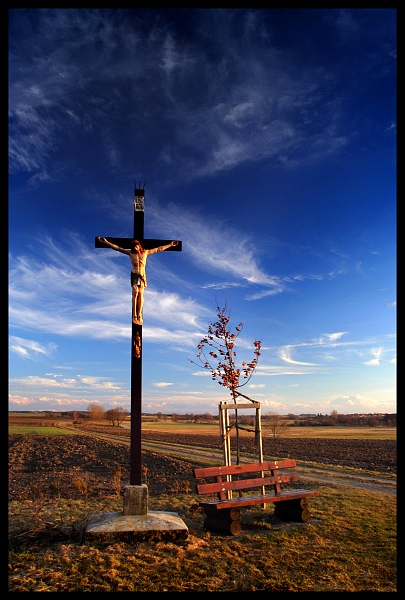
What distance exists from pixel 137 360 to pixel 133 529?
2.67 m

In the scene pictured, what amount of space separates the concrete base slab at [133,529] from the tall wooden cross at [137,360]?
64cm

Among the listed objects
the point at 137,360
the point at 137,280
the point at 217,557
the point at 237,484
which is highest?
the point at 137,280

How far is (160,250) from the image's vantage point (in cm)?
829

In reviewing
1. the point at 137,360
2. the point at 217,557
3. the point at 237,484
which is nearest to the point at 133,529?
the point at 217,557

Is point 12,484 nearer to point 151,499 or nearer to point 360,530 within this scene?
point 151,499

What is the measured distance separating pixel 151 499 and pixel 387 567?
5.88 m

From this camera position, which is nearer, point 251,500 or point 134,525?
point 134,525

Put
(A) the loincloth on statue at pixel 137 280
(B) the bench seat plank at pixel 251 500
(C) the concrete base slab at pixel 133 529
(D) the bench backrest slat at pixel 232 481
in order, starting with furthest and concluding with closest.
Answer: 1. (A) the loincloth on statue at pixel 137 280
2. (D) the bench backrest slat at pixel 232 481
3. (B) the bench seat plank at pixel 251 500
4. (C) the concrete base slab at pixel 133 529

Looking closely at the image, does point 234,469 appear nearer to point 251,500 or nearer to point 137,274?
point 251,500

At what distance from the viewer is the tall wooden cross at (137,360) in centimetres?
748

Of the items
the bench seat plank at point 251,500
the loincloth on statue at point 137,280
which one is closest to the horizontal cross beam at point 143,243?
the loincloth on statue at point 137,280

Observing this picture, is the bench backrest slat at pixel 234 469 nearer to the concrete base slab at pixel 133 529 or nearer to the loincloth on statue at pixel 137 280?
the concrete base slab at pixel 133 529

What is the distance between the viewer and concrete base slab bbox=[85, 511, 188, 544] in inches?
259

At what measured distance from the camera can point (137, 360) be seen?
7.84 metres
